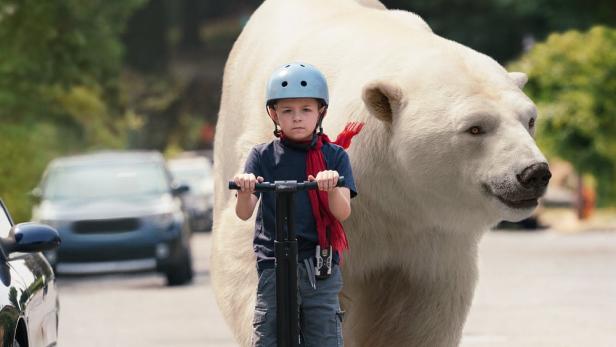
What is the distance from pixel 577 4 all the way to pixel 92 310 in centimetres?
2456

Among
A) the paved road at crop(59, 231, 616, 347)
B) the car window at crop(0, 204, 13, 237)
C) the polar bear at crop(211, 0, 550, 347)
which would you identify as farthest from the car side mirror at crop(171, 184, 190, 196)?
the polar bear at crop(211, 0, 550, 347)

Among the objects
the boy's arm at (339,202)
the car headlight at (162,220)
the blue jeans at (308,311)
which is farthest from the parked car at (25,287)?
the car headlight at (162,220)

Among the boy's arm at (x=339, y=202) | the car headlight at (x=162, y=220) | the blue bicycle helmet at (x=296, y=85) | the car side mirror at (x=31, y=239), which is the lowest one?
the car side mirror at (x=31, y=239)

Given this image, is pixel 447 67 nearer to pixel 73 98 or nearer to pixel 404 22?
pixel 404 22

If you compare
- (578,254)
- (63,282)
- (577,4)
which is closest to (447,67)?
(63,282)

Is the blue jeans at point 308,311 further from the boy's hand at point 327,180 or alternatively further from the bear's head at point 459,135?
the bear's head at point 459,135

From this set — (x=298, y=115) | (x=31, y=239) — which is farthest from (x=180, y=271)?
(x=298, y=115)

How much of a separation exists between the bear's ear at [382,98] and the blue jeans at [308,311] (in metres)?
1.00

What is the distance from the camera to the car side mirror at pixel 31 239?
284 inches

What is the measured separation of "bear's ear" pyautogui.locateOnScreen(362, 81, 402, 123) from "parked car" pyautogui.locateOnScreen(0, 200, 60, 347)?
5.12ft

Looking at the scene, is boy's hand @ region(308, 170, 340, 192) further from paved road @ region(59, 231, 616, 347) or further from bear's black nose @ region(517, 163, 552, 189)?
paved road @ region(59, 231, 616, 347)

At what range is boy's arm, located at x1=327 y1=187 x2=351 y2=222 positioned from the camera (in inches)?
242

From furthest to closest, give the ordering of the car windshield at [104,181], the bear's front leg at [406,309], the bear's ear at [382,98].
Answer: the car windshield at [104,181] → the bear's front leg at [406,309] → the bear's ear at [382,98]

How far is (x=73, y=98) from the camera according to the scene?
35500 mm
